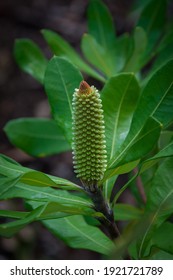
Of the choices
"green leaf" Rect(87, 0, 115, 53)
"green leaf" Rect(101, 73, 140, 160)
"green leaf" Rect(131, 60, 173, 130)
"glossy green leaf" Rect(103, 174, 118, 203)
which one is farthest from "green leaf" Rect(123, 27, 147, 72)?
"glossy green leaf" Rect(103, 174, 118, 203)

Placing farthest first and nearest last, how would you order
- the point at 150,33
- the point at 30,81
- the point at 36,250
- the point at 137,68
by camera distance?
the point at 30,81 → the point at 36,250 → the point at 150,33 → the point at 137,68

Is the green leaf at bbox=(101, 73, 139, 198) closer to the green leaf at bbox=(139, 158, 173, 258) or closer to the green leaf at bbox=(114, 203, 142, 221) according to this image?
the green leaf at bbox=(139, 158, 173, 258)

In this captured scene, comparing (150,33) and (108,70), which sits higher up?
(150,33)

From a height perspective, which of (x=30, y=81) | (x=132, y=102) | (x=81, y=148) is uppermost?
(x=132, y=102)

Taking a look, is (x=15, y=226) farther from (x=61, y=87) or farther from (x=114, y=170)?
(x=61, y=87)

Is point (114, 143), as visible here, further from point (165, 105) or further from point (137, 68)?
point (137, 68)

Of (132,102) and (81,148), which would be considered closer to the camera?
(81,148)

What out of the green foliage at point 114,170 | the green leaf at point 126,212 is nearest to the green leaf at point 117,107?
the green foliage at point 114,170

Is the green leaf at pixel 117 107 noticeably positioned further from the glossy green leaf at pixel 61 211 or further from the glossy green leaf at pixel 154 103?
the glossy green leaf at pixel 61 211
